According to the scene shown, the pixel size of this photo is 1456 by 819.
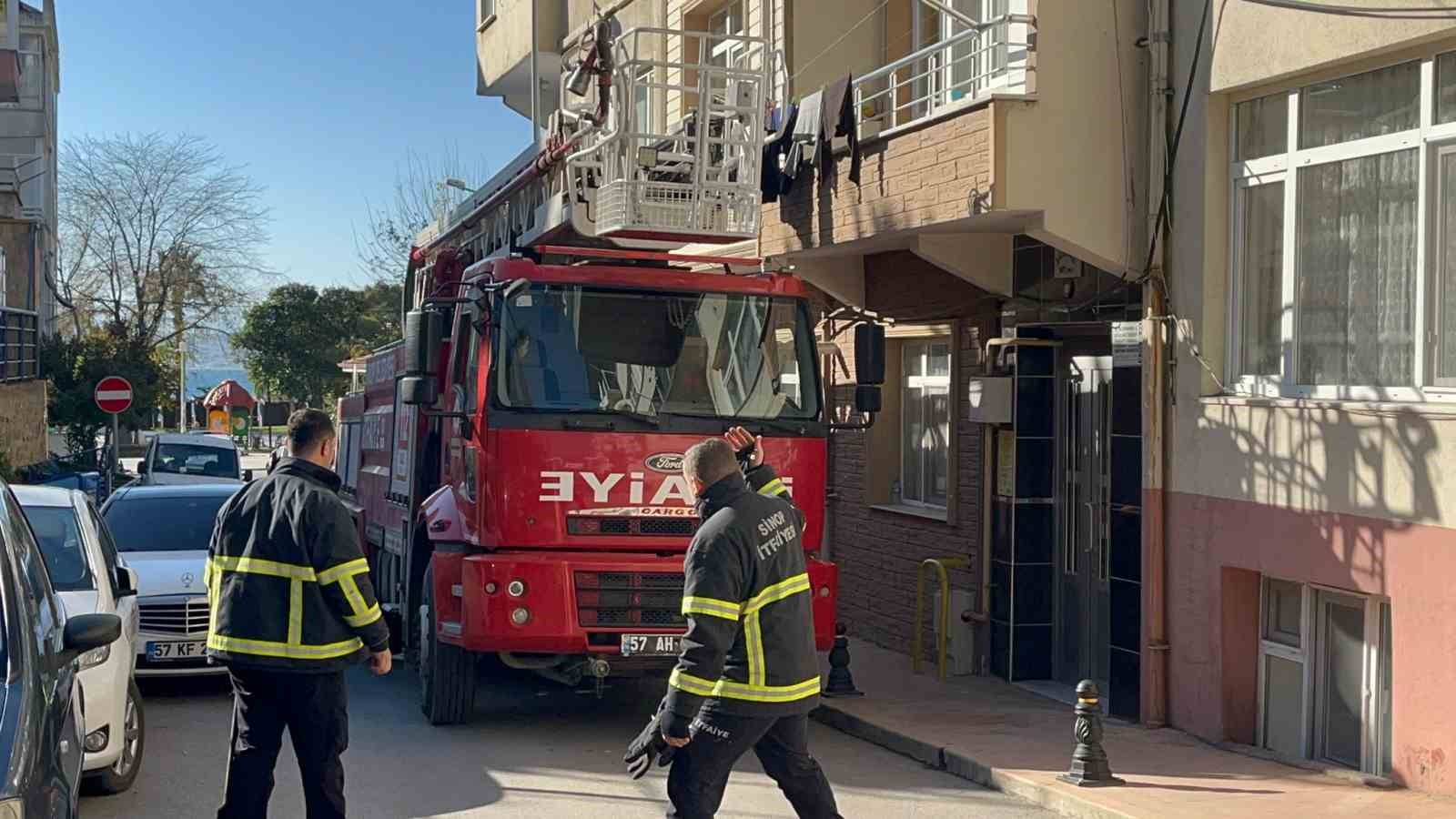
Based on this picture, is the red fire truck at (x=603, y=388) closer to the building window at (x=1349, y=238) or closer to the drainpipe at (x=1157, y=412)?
the drainpipe at (x=1157, y=412)

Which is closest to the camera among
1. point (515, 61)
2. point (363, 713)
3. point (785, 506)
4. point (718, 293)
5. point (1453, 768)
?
point (785, 506)

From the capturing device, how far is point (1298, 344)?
9.68m

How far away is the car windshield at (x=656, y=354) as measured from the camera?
1026cm

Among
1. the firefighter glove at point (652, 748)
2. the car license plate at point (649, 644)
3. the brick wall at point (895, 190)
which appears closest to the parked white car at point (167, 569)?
the car license plate at point (649, 644)

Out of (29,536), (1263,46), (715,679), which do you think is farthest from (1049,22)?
(29,536)

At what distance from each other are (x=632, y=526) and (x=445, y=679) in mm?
1670

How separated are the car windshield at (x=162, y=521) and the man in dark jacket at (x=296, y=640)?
653cm

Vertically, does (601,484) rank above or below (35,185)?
below

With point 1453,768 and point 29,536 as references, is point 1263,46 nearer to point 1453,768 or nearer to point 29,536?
point 1453,768

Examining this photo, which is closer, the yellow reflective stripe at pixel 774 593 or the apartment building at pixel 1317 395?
the yellow reflective stripe at pixel 774 593

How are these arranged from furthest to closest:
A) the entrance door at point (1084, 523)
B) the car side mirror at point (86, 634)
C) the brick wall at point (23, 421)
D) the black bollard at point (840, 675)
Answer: the brick wall at point (23, 421) → the entrance door at point (1084, 523) → the black bollard at point (840, 675) → the car side mirror at point (86, 634)

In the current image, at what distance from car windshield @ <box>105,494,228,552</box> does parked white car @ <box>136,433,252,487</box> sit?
12064 mm

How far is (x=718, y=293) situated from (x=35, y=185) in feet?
123

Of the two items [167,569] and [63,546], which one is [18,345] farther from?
[63,546]
